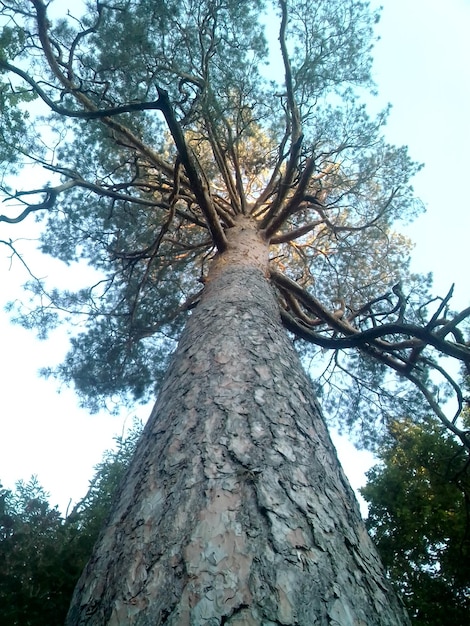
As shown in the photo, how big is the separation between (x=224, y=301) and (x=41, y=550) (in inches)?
88.2

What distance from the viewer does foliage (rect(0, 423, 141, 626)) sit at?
2750 mm

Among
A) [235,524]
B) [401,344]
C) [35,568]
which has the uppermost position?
[401,344]

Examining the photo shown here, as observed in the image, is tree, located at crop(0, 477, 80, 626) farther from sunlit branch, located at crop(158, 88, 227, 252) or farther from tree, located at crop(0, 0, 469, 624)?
sunlit branch, located at crop(158, 88, 227, 252)

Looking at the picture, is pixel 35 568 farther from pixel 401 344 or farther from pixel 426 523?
pixel 401 344

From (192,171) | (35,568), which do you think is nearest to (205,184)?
(192,171)

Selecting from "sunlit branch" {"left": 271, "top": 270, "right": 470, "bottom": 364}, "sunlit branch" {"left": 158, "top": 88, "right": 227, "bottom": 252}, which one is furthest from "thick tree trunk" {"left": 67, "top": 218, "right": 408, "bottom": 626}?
"sunlit branch" {"left": 158, "top": 88, "right": 227, "bottom": 252}

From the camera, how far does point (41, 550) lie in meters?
3.38

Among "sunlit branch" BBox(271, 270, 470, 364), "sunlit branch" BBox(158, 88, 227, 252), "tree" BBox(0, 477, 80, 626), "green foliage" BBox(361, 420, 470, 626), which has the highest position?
"sunlit branch" BBox(158, 88, 227, 252)

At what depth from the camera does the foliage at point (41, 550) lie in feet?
9.02

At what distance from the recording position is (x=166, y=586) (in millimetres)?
1054

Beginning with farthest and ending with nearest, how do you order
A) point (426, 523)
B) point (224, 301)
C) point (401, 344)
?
point (401, 344) → point (426, 523) → point (224, 301)

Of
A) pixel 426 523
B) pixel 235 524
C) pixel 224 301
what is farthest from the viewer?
pixel 426 523

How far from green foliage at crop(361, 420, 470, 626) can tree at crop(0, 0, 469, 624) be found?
1.79ft

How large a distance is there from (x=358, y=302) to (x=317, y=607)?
5886 millimetres
